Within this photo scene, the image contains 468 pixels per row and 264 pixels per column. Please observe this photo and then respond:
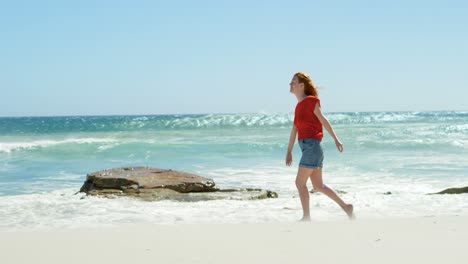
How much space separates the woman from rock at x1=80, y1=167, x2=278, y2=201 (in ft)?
8.42

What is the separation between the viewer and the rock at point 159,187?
841 centimetres

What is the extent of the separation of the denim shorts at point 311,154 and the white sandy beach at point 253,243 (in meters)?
0.73

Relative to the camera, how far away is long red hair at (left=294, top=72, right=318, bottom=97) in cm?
573

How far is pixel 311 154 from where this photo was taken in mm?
5609

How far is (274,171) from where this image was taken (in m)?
14.1

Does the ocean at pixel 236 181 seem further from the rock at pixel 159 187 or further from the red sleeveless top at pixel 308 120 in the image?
the red sleeveless top at pixel 308 120

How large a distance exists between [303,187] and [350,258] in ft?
6.80

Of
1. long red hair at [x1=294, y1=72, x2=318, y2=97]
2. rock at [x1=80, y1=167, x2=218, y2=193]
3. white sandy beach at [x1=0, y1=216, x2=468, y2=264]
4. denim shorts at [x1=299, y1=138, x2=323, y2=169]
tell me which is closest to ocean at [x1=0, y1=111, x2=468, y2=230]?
rock at [x1=80, y1=167, x2=218, y2=193]

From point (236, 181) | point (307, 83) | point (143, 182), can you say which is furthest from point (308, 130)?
point (236, 181)

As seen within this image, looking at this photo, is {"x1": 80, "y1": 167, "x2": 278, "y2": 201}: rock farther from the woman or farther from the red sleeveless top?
the red sleeveless top

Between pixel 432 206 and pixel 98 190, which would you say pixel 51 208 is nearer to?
pixel 98 190

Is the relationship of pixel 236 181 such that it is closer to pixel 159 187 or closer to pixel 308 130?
pixel 159 187

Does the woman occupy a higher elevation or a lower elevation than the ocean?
higher

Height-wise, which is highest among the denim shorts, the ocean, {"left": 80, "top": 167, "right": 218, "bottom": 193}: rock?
the denim shorts
